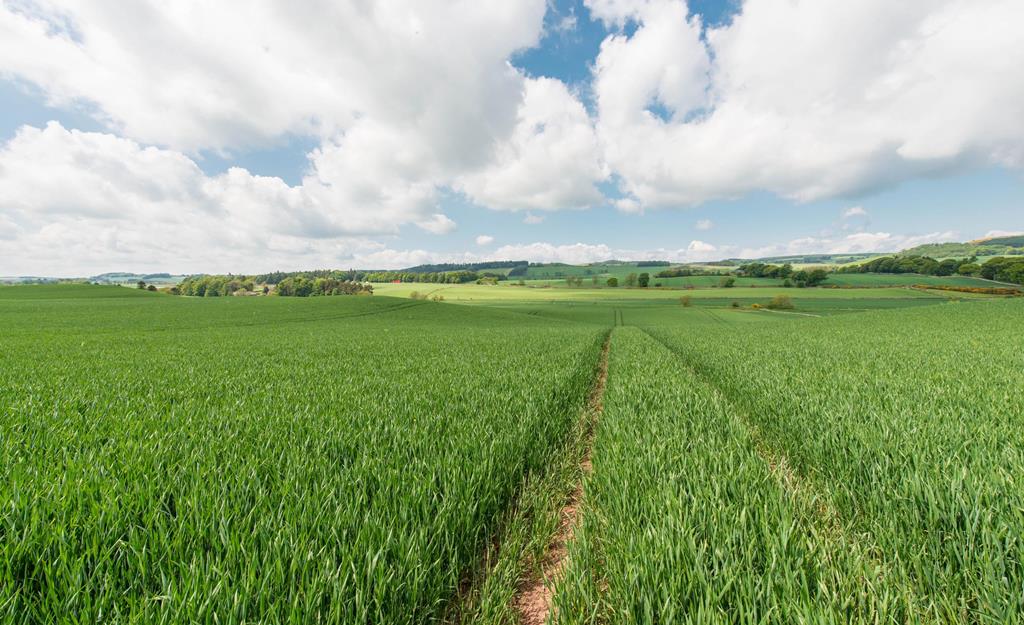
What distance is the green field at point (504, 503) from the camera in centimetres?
205

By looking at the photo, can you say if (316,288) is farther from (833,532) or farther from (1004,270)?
(1004,270)

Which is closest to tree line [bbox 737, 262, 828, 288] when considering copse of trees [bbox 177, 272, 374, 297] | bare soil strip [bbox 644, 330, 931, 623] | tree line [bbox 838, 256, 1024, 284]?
tree line [bbox 838, 256, 1024, 284]

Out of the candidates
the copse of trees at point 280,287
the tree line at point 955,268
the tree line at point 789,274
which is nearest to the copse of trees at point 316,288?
the copse of trees at point 280,287

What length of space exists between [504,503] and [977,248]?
866 ft

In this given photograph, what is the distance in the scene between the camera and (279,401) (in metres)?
6.09

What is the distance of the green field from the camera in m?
2.05

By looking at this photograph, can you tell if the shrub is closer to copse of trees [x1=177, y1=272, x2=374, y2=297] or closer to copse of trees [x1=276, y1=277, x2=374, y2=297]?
copse of trees [x1=177, y1=272, x2=374, y2=297]

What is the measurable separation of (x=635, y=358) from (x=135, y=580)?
11.4 metres

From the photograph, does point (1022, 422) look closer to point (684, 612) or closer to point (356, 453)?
point (684, 612)

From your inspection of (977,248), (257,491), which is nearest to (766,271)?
(977,248)

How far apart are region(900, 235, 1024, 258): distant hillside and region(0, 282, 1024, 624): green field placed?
220937 millimetres

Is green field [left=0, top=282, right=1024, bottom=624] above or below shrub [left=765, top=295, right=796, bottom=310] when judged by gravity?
above

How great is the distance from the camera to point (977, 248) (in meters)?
158

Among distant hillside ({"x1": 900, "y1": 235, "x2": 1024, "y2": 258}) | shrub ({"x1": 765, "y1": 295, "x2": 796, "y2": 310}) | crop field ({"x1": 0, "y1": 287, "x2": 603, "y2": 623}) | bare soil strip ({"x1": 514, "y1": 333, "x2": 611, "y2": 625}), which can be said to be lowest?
shrub ({"x1": 765, "y1": 295, "x2": 796, "y2": 310})
